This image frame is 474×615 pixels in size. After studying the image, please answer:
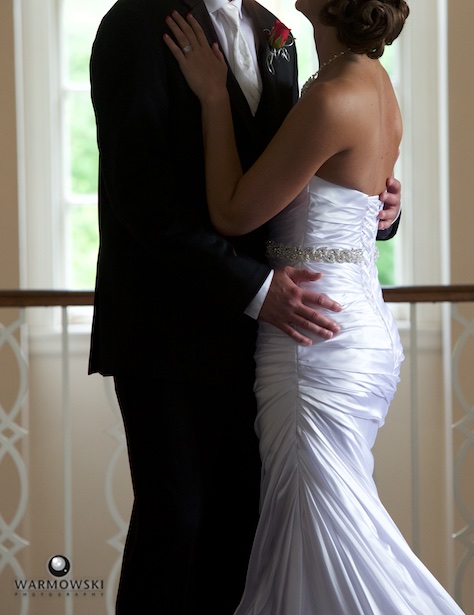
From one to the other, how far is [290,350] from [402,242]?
9.62 ft

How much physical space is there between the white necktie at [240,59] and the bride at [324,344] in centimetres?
10

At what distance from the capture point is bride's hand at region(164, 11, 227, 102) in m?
1.78

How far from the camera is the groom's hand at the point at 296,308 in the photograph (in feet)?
5.90

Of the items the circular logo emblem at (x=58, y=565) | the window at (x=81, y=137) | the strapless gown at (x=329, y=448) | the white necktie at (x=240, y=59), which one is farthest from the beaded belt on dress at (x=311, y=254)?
the window at (x=81, y=137)

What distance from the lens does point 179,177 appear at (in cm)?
184

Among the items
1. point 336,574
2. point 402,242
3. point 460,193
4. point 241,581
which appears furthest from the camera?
point 402,242

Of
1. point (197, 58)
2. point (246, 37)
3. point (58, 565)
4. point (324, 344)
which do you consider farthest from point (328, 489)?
A: point (58, 565)

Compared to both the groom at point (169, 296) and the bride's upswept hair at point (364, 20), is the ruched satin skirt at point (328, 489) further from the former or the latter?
the bride's upswept hair at point (364, 20)

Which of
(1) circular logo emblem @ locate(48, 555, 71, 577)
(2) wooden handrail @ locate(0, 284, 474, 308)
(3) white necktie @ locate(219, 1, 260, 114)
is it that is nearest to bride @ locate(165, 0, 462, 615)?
(3) white necktie @ locate(219, 1, 260, 114)

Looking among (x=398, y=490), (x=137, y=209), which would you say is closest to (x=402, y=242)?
(x=398, y=490)

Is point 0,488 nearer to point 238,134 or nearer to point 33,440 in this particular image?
point 33,440

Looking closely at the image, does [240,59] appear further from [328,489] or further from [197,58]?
[328,489]

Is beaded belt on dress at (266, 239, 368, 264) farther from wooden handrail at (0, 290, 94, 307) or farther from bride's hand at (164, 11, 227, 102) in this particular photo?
wooden handrail at (0, 290, 94, 307)

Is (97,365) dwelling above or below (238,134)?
below
